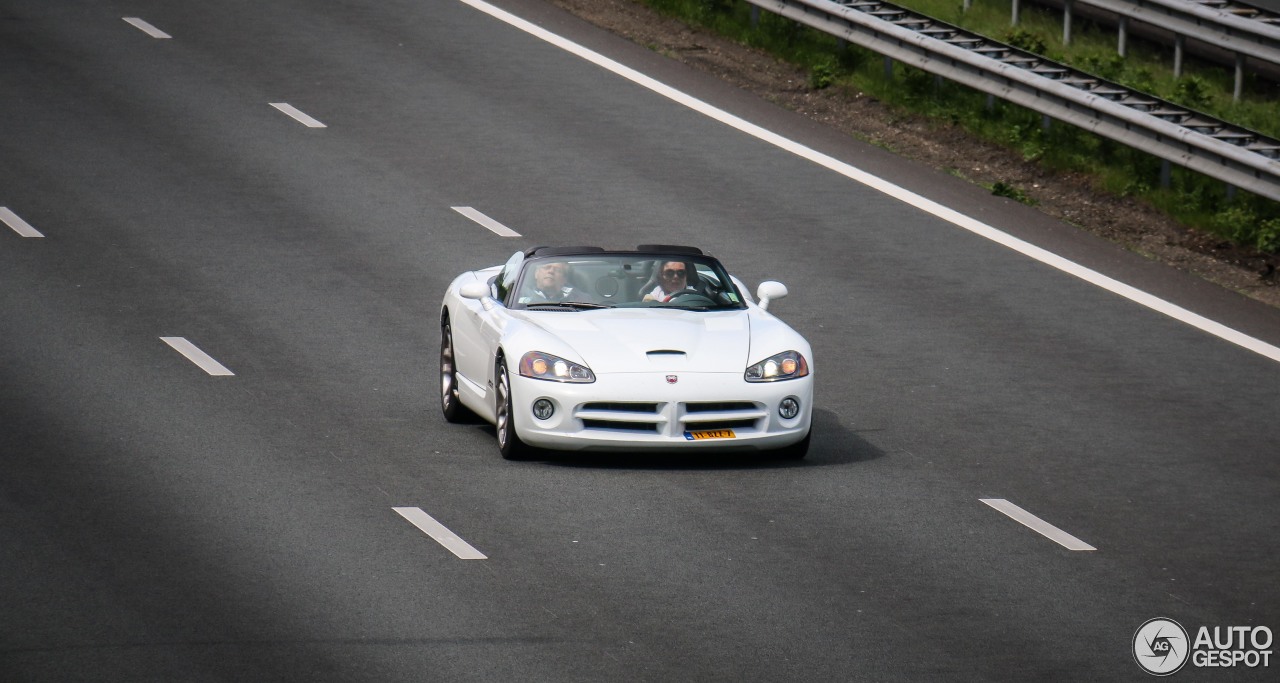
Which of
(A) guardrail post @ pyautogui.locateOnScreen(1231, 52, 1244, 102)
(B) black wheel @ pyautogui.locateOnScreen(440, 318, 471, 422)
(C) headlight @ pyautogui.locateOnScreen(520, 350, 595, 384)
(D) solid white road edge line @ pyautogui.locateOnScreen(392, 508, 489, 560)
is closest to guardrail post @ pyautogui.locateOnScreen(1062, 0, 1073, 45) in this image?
(A) guardrail post @ pyautogui.locateOnScreen(1231, 52, 1244, 102)

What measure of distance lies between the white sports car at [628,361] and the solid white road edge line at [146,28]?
14117mm

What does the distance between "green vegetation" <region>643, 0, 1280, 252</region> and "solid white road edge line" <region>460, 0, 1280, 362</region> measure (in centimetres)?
104

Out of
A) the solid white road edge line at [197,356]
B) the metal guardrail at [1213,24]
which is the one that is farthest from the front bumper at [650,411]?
the metal guardrail at [1213,24]

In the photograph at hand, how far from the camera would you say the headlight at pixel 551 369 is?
12992mm

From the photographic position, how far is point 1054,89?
2159cm

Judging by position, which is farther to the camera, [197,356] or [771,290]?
[197,356]

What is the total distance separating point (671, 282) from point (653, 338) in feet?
3.72

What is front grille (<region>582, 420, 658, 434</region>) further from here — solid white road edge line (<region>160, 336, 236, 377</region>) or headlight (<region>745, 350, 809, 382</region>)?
solid white road edge line (<region>160, 336, 236, 377</region>)

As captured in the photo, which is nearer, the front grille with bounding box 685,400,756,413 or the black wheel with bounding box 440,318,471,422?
the front grille with bounding box 685,400,756,413

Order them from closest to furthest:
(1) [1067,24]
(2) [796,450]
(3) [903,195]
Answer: (2) [796,450]
(3) [903,195]
(1) [1067,24]

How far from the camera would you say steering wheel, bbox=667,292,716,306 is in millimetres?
14234

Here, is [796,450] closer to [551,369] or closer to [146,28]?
[551,369]

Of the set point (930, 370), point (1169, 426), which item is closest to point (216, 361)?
point (930, 370)

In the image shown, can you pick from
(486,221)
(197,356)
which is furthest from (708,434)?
(486,221)
